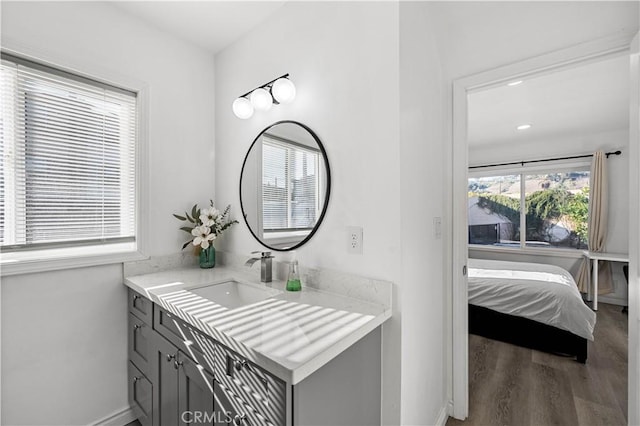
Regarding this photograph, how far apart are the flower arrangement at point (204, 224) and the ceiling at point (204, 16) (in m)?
1.17

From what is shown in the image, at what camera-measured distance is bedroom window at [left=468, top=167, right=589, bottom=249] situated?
437cm

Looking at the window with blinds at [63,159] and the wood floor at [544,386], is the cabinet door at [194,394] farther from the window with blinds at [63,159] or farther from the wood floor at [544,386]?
the wood floor at [544,386]

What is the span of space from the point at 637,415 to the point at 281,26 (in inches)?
102

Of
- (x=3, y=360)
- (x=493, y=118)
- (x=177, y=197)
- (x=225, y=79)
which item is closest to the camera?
(x=3, y=360)

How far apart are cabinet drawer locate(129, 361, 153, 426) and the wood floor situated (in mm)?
1765

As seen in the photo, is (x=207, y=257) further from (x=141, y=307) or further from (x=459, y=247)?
(x=459, y=247)

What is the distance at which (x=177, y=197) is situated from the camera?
1973 millimetres

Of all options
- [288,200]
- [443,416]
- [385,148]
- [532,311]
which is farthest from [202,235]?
[532,311]

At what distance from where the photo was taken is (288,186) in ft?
5.44

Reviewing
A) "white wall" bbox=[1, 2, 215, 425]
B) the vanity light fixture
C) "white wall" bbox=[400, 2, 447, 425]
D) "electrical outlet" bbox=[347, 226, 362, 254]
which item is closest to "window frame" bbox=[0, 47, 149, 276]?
"white wall" bbox=[1, 2, 215, 425]

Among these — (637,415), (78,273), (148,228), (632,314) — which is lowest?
(637,415)

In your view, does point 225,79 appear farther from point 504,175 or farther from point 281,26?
point 504,175

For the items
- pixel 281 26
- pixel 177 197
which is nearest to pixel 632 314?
pixel 281 26

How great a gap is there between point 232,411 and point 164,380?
0.60 metres
